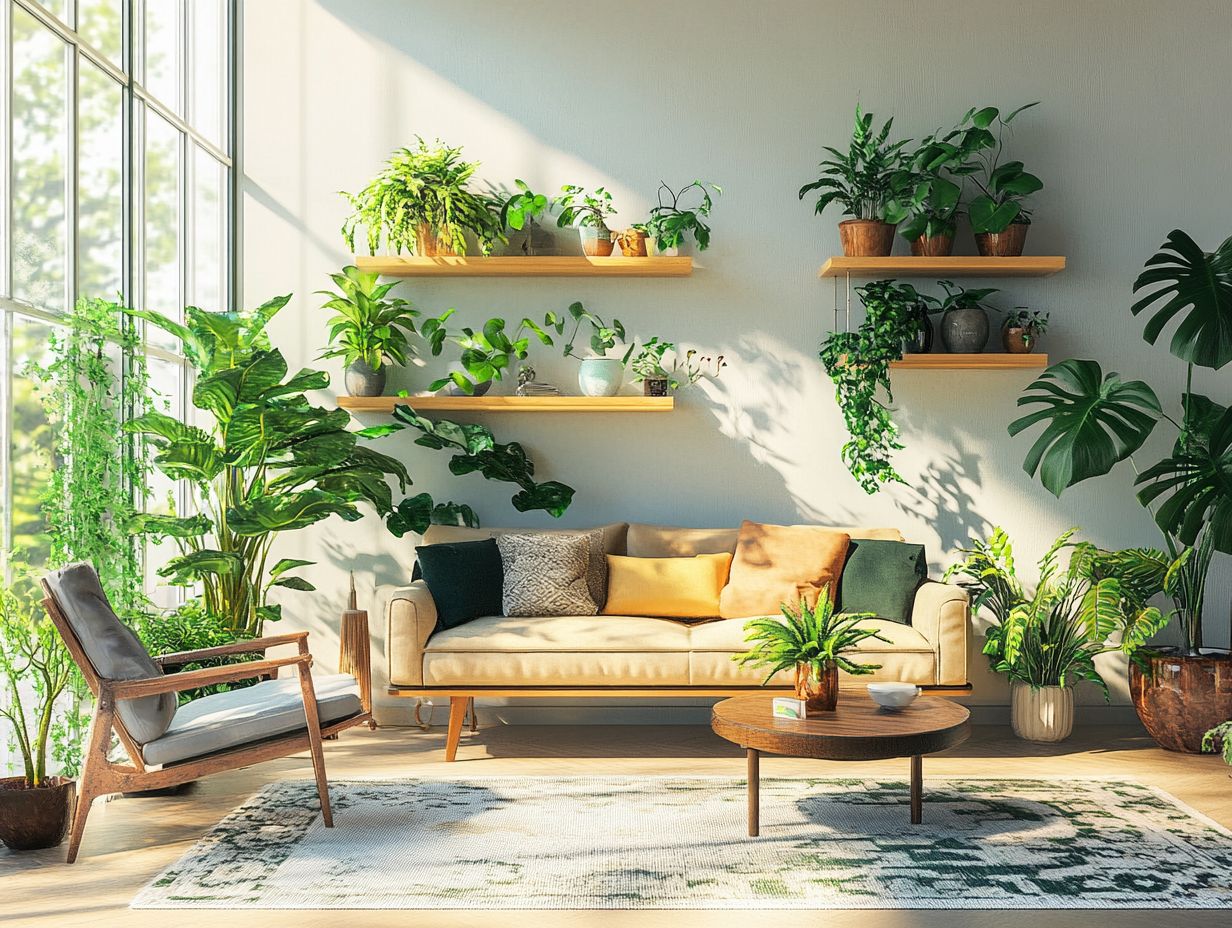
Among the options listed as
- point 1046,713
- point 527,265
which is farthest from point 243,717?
point 1046,713

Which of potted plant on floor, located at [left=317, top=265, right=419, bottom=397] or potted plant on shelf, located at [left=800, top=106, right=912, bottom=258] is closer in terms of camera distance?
potted plant on shelf, located at [left=800, top=106, right=912, bottom=258]

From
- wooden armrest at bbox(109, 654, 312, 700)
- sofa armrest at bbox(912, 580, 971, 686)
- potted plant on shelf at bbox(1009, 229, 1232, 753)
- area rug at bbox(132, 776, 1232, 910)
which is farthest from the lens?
potted plant on shelf at bbox(1009, 229, 1232, 753)

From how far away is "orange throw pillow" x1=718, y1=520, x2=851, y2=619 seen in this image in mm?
4816

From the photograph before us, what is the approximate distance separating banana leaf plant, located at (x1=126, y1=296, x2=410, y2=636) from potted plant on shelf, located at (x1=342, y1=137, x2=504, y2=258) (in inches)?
26.7

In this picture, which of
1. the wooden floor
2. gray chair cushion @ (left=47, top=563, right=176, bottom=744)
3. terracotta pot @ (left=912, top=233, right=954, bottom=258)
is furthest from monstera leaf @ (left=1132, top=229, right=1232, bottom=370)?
gray chair cushion @ (left=47, top=563, right=176, bottom=744)

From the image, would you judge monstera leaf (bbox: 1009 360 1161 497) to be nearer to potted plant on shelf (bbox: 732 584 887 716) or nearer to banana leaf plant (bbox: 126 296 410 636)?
potted plant on shelf (bbox: 732 584 887 716)

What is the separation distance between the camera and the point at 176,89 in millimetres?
5117

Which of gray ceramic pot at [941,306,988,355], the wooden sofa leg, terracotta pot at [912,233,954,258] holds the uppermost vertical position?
terracotta pot at [912,233,954,258]

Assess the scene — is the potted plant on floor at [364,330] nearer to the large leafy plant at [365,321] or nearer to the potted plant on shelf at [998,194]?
the large leafy plant at [365,321]

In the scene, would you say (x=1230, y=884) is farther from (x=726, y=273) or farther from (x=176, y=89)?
(x=176, y=89)

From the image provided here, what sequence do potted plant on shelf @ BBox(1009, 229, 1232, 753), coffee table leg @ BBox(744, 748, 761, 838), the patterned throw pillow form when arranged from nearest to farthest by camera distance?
1. coffee table leg @ BBox(744, 748, 761, 838)
2. potted plant on shelf @ BBox(1009, 229, 1232, 753)
3. the patterned throw pillow

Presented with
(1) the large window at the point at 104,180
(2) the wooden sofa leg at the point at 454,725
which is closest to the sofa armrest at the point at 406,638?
(2) the wooden sofa leg at the point at 454,725

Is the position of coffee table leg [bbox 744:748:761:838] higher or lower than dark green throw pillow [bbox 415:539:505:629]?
lower

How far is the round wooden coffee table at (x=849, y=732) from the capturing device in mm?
3270
